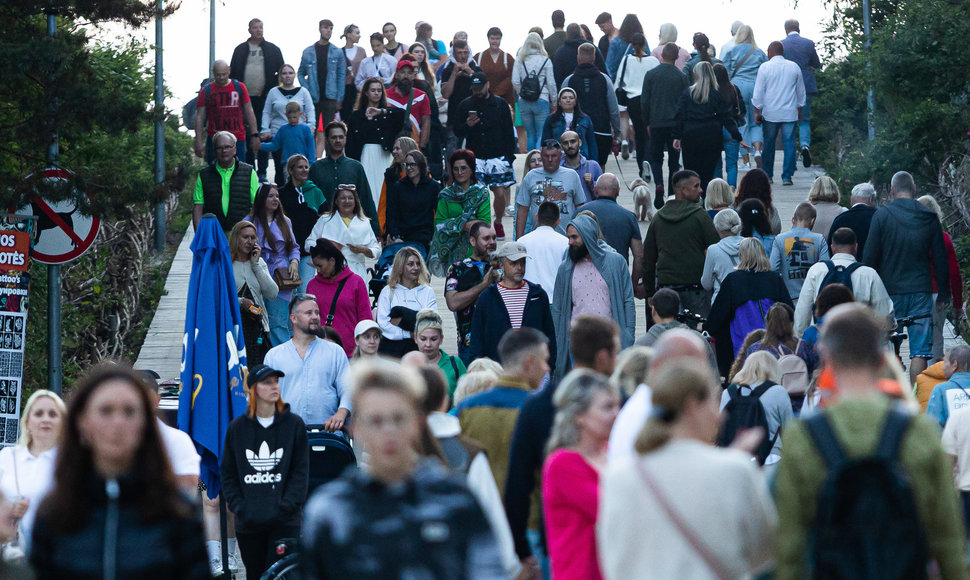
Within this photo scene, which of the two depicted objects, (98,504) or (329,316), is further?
(329,316)

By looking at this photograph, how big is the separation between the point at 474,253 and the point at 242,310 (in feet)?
6.54

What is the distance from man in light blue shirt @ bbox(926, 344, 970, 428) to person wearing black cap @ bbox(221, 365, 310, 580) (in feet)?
13.1

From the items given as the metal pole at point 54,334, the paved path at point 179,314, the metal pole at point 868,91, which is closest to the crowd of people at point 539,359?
the paved path at point 179,314

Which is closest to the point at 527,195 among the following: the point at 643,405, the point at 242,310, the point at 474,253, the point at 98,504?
the point at 474,253

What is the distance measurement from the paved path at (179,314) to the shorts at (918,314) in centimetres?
246

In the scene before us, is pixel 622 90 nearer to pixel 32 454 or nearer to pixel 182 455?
pixel 182 455

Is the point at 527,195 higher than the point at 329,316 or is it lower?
higher

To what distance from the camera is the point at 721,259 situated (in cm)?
1273

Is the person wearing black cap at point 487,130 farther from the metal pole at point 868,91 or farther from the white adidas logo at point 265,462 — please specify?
the white adidas logo at point 265,462

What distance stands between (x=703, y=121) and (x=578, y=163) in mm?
1962

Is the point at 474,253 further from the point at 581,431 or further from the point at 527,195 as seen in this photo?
the point at 581,431

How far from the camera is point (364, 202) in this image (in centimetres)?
1549

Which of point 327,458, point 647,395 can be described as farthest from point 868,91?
point 647,395

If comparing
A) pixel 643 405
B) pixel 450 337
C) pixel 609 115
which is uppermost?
pixel 609 115
